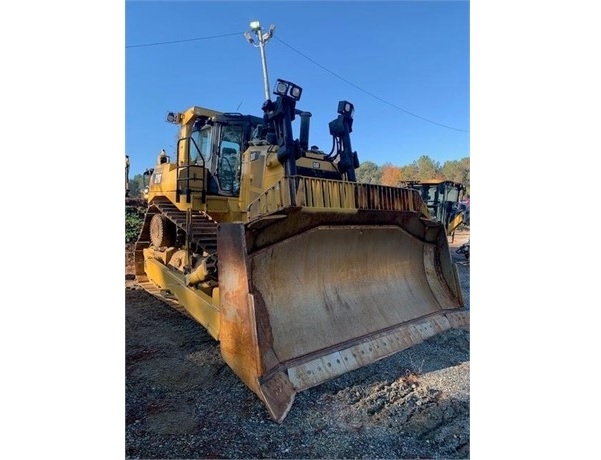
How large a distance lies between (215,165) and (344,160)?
1.31m

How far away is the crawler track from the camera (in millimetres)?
3459

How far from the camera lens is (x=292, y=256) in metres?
2.43

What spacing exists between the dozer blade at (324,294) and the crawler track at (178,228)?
1125 mm

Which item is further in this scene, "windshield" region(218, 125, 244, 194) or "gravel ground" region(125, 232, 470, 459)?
"windshield" region(218, 125, 244, 194)

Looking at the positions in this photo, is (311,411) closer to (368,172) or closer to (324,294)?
(324,294)

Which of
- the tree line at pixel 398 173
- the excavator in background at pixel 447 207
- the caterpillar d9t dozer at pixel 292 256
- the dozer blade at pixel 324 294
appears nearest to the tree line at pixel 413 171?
the tree line at pixel 398 173

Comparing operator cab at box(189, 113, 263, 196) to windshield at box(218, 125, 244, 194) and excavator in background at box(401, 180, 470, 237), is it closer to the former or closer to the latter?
windshield at box(218, 125, 244, 194)

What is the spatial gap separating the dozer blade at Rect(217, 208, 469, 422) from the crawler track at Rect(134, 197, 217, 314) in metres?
1.13

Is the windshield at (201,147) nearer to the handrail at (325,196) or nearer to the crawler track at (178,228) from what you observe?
the crawler track at (178,228)

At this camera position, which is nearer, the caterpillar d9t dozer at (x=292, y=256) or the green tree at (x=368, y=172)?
the caterpillar d9t dozer at (x=292, y=256)

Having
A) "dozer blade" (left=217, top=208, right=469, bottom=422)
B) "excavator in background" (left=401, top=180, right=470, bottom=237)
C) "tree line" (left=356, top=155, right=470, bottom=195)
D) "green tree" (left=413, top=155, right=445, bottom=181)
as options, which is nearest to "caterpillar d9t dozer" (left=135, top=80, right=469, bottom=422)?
"dozer blade" (left=217, top=208, right=469, bottom=422)

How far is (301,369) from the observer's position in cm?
210

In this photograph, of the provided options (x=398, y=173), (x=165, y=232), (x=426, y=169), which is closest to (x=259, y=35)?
(x=165, y=232)

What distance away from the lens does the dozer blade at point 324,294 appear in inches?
80.9
